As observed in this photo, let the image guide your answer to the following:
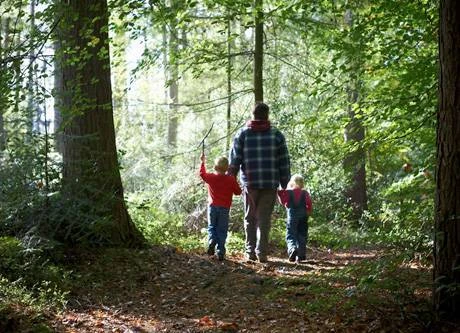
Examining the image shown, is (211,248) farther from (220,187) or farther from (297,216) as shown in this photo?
(297,216)

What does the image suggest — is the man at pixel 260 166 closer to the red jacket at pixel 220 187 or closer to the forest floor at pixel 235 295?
the red jacket at pixel 220 187

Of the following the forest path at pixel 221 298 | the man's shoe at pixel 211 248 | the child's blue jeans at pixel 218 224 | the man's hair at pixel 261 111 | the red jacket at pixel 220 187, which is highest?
the man's hair at pixel 261 111

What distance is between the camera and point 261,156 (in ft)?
25.7

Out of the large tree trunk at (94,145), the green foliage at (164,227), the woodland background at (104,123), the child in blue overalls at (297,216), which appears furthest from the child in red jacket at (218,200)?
the green foliage at (164,227)

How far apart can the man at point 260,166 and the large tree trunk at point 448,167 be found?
3.61m

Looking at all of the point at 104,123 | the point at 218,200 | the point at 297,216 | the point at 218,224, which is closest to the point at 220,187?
the point at 218,200

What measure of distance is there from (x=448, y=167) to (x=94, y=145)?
199 inches

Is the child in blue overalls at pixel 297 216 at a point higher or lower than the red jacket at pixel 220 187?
lower

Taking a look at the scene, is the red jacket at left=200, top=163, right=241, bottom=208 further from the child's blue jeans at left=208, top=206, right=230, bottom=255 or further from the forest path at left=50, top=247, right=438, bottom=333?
the forest path at left=50, top=247, right=438, bottom=333

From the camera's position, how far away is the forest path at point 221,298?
4.83 metres

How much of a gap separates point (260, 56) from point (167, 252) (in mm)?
4997

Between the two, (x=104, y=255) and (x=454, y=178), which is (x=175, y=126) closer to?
(x=104, y=255)

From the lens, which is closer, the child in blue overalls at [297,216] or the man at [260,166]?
the man at [260,166]

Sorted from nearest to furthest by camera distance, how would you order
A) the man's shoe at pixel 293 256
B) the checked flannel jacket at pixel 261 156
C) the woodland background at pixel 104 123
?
the woodland background at pixel 104 123 → the checked flannel jacket at pixel 261 156 → the man's shoe at pixel 293 256
